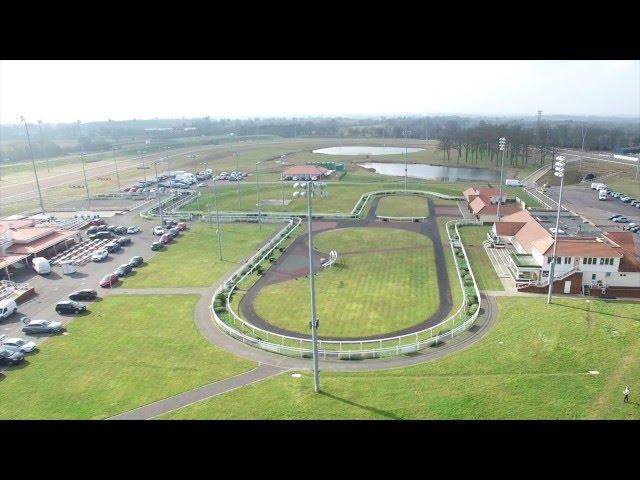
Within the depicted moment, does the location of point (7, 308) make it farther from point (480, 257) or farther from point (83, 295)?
point (480, 257)

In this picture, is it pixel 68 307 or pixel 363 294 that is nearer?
pixel 68 307

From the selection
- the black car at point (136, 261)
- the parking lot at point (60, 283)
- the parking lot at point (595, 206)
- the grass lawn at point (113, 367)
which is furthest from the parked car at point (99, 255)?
the parking lot at point (595, 206)

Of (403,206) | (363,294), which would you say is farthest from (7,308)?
(403,206)

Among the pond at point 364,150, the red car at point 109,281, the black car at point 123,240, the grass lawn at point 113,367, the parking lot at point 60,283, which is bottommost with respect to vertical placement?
the grass lawn at point 113,367

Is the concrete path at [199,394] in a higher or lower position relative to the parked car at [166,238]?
lower

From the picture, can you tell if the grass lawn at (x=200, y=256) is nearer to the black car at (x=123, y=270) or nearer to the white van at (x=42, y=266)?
the black car at (x=123, y=270)
